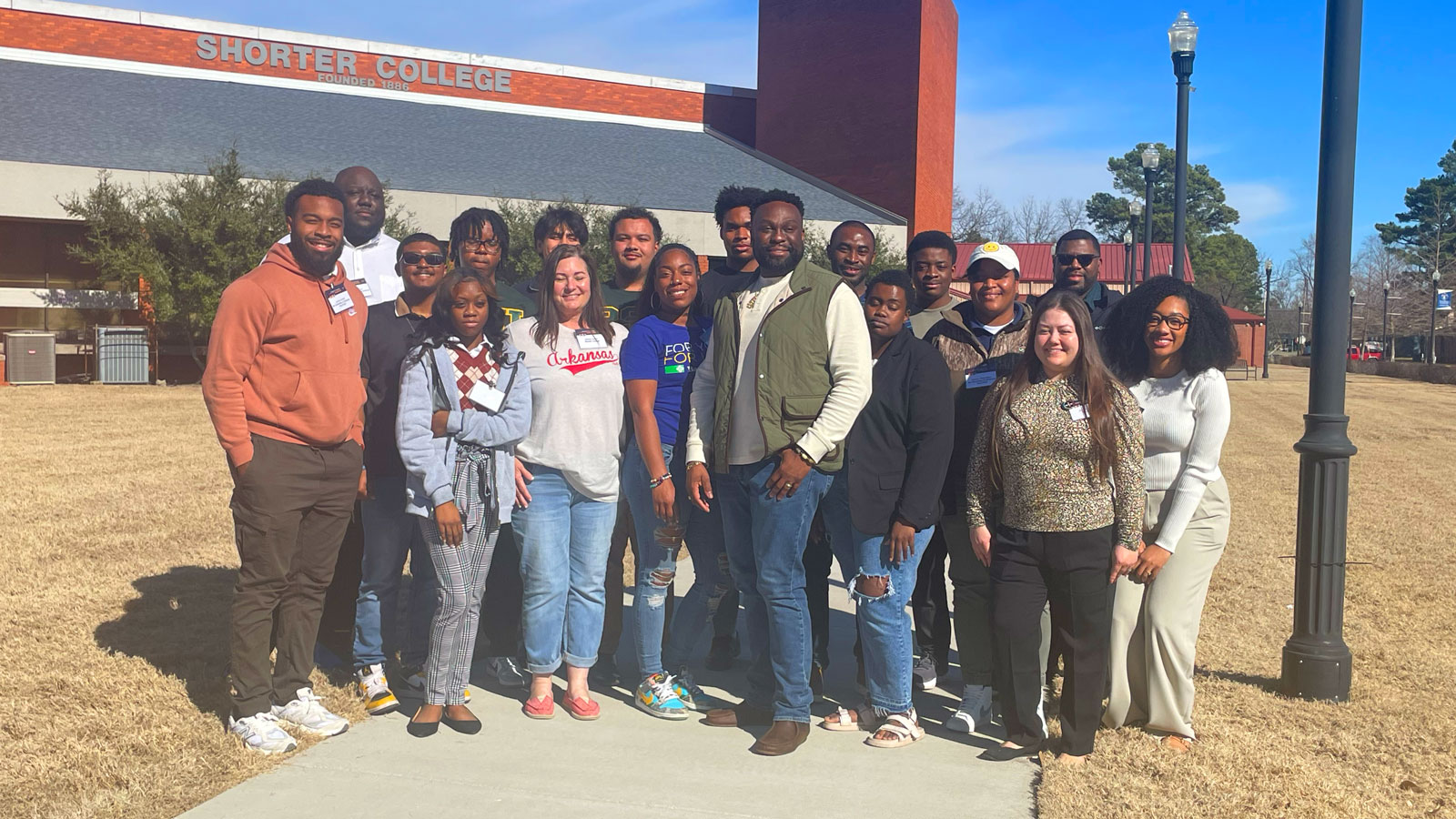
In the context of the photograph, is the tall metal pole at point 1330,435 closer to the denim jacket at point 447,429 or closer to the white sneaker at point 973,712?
the white sneaker at point 973,712

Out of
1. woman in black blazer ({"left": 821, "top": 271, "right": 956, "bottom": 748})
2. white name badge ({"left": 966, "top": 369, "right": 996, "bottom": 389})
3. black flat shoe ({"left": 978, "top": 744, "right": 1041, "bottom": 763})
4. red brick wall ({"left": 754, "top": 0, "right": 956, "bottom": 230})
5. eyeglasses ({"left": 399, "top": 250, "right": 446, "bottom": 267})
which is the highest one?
red brick wall ({"left": 754, "top": 0, "right": 956, "bottom": 230})

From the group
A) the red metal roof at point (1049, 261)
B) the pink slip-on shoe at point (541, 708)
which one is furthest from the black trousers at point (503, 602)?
the red metal roof at point (1049, 261)

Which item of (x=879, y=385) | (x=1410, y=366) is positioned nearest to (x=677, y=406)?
(x=879, y=385)

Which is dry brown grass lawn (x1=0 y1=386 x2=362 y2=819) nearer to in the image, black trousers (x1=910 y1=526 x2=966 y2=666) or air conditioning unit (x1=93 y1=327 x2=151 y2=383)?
black trousers (x1=910 y1=526 x2=966 y2=666)

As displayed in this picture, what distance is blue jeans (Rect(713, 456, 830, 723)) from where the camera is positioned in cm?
398

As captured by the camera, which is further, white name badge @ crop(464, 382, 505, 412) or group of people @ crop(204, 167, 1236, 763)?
white name badge @ crop(464, 382, 505, 412)

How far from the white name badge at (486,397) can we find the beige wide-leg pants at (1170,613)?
8.09 feet

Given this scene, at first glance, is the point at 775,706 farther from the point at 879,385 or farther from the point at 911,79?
the point at 911,79

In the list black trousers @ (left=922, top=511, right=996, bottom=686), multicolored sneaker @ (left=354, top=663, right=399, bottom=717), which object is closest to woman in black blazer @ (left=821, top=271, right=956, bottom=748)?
black trousers @ (left=922, top=511, right=996, bottom=686)

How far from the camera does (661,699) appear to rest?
14.4 feet

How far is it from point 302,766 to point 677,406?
190 cm

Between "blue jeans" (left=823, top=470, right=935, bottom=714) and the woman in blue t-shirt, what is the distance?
1.73 feet

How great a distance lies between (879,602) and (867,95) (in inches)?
1262

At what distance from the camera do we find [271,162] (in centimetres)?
2641
